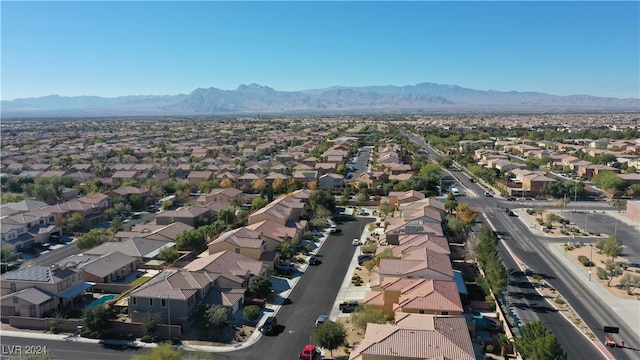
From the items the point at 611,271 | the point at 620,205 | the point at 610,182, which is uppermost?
the point at 610,182

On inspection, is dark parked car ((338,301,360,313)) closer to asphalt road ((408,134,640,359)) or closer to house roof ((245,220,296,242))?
asphalt road ((408,134,640,359))

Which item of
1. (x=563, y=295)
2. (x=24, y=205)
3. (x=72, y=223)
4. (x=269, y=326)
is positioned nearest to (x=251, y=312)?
(x=269, y=326)

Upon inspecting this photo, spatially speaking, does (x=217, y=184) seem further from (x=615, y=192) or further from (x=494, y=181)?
(x=615, y=192)

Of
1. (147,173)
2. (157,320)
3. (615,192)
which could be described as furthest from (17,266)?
(615,192)

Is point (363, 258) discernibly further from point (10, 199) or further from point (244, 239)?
point (10, 199)

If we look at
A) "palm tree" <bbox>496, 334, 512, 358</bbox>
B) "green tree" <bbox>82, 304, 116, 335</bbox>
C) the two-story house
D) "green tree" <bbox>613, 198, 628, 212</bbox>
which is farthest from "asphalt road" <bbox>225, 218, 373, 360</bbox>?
"green tree" <bbox>613, 198, 628, 212</bbox>

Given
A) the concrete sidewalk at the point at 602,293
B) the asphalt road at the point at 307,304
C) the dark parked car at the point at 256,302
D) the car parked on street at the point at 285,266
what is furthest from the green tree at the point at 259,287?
the concrete sidewalk at the point at 602,293
